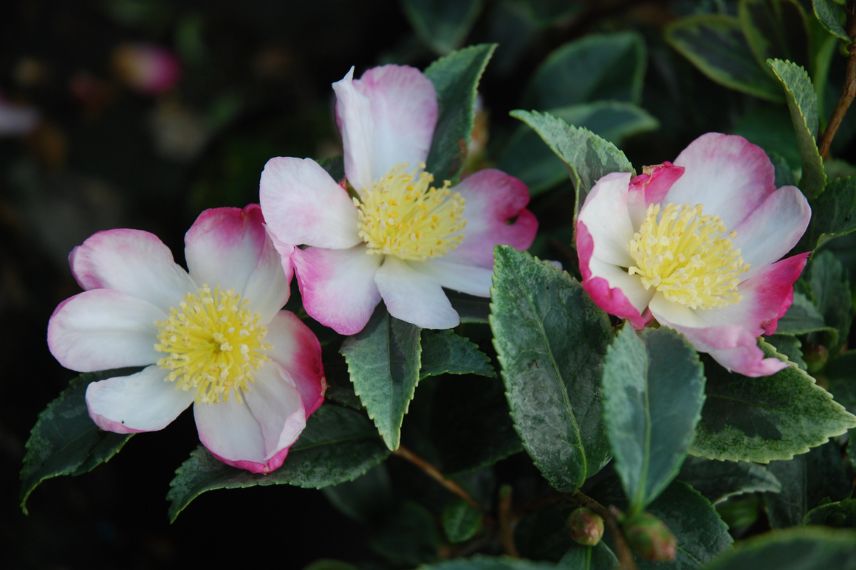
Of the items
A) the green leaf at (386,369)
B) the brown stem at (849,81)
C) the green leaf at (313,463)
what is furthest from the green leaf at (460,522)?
the brown stem at (849,81)

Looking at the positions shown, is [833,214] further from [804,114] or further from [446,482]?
[446,482]

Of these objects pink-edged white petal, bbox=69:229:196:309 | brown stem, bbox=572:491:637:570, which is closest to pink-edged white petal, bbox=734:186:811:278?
brown stem, bbox=572:491:637:570

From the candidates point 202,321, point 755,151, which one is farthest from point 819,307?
point 202,321

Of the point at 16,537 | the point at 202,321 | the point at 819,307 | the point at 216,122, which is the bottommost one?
the point at 16,537

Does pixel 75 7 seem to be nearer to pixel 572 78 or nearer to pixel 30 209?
pixel 30 209

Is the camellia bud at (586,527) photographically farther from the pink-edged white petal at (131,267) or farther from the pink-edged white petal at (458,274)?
the pink-edged white petal at (131,267)

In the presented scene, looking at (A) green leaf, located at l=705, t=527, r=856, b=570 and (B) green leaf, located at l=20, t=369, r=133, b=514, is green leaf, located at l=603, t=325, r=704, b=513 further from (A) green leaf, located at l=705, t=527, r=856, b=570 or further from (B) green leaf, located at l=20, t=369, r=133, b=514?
(B) green leaf, located at l=20, t=369, r=133, b=514
